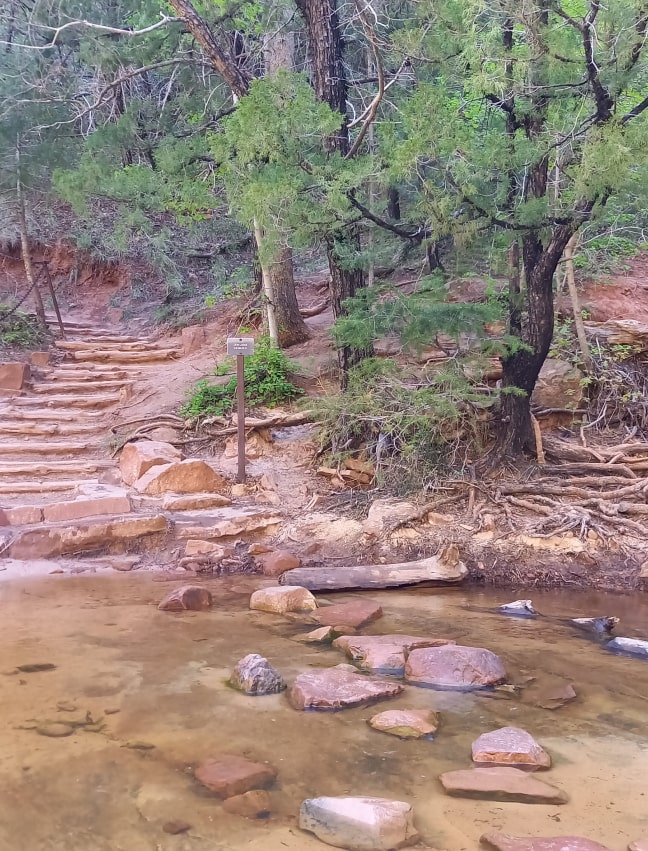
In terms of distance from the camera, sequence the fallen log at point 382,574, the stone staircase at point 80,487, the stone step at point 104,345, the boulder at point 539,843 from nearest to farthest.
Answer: the boulder at point 539,843 → the fallen log at point 382,574 → the stone staircase at point 80,487 → the stone step at point 104,345

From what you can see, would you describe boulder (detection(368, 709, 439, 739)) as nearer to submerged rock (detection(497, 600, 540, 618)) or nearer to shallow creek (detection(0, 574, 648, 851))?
shallow creek (detection(0, 574, 648, 851))

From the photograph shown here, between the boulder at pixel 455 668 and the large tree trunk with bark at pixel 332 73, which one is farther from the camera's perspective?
the large tree trunk with bark at pixel 332 73

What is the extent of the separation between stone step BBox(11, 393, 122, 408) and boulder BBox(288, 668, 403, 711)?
7.74m

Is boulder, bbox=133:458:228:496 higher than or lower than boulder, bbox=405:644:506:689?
higher

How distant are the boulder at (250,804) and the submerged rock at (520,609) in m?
3.18

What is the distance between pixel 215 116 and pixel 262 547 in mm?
6156

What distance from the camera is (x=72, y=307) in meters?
17.5

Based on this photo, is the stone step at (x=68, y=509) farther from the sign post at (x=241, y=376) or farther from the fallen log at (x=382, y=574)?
the fallen log at (x=382, y=574)

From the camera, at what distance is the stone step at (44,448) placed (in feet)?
30.2

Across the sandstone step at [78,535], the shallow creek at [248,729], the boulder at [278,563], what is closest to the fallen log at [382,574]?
the boulder at [278,563]

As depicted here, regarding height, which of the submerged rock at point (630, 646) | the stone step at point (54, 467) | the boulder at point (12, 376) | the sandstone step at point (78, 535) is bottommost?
the submerged rock at point (630, 646)

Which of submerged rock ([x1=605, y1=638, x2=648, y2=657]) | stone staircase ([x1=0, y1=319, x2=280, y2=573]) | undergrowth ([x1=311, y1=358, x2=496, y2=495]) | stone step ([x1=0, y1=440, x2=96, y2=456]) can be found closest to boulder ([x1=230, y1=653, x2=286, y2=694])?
submerged rock ([x1=605, y1=638, x2=648, y2=657])

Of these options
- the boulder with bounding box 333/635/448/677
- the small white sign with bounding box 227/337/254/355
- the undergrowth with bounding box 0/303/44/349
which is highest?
the undergrowth with bounding box 0/303/44/349

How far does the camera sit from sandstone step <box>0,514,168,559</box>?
6648 millimetres
